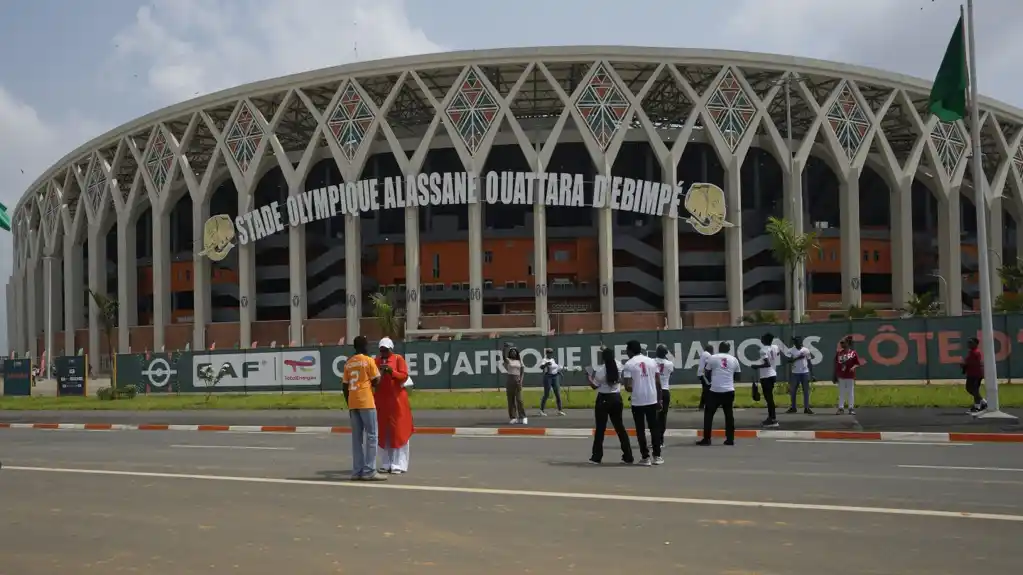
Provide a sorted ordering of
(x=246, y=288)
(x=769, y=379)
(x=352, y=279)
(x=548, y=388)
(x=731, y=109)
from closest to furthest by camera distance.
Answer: (x=769, y=379) → (x=548, y=388) → (x=731, y=109) → (x=352, y=279) → (x=246, y=288)

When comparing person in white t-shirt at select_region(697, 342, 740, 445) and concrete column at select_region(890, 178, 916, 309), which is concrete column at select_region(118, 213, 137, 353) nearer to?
concrete column at select_region(890, 178, 916, 309)

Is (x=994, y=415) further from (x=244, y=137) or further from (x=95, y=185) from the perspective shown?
(x=95, y=185)

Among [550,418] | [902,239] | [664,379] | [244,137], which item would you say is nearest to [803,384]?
[664,379]

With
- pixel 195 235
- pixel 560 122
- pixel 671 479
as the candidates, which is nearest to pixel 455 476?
pixel 671 479

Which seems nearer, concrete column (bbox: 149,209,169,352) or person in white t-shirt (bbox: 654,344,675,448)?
person in white t-shirt (bbox: 654,344,675,448)

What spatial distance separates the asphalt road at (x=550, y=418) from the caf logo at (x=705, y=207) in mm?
32157

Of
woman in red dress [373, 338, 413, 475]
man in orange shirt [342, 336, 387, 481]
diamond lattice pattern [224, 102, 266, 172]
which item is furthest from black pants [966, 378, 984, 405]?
diamond lattice pattern [224, 102, 266, 172]

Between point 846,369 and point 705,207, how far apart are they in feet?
118

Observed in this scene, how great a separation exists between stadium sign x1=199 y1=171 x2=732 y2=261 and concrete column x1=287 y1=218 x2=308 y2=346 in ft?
2.85

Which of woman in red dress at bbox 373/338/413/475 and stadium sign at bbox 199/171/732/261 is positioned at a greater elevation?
stadium sign at bbox 199/171/732/261

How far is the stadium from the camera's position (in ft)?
176

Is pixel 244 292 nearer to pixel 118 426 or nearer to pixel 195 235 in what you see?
pixel 195 235

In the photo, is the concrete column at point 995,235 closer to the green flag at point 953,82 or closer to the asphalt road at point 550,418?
the green flag at point 953,82

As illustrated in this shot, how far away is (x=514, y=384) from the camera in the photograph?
2102 centimetres
